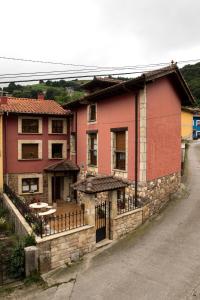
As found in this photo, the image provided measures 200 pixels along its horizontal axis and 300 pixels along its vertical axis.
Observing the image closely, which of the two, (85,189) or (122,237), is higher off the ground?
(85,189)

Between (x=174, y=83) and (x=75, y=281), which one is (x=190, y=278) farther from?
(x=174, y=83)

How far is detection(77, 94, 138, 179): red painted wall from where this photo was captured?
44.3ft

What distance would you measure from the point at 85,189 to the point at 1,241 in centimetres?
505

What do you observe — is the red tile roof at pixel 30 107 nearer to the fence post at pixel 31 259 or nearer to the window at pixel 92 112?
the window at pixel 92 112

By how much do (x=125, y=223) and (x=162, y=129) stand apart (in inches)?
221

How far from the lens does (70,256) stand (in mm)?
9938

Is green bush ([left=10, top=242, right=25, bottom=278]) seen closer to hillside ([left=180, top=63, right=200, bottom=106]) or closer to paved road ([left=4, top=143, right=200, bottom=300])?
paved road ([left=4, top=143, right=200, bottom=300])

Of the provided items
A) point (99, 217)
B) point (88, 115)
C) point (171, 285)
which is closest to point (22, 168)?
point (88, 115)

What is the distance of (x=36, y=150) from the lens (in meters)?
20.0

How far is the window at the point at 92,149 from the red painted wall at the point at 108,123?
0.48 metres

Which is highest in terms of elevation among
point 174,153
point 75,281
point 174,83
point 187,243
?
point 174,83

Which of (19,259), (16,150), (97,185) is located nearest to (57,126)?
(16,150)

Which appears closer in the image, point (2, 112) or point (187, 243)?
point (187, 243)

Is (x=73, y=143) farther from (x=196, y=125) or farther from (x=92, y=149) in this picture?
(x=196, y=125)
